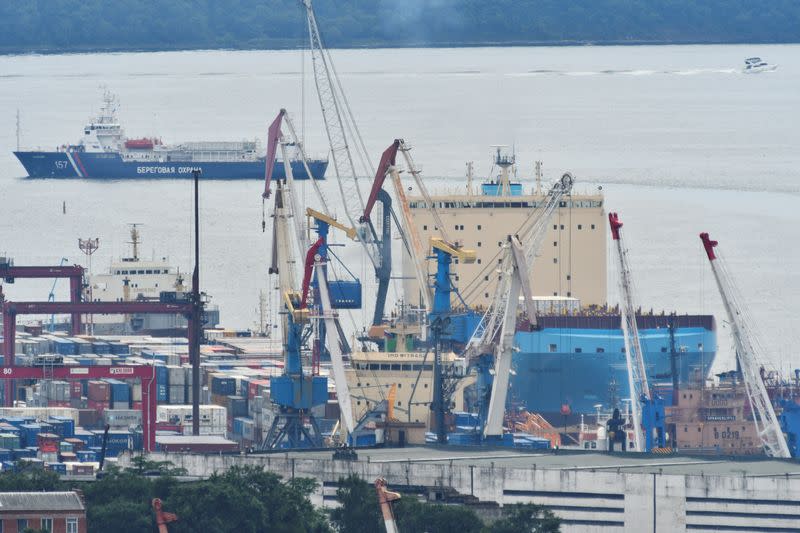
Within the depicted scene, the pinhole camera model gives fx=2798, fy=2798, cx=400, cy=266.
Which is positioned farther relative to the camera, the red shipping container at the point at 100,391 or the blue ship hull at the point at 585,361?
the blue ship hull at the point at 585,361

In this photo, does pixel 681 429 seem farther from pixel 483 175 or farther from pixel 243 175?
pixel 243 175

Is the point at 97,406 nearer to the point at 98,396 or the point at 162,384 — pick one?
the point at 98,396

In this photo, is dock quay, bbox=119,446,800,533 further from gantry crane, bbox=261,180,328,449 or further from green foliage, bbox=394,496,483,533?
gantry crane, bbox=261,180,328,449

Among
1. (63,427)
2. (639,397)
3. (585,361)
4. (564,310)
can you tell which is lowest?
(63,427)

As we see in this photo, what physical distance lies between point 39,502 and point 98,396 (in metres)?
26.3

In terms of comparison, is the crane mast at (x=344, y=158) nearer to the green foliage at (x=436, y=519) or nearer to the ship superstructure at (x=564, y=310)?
the ship superstructure at (x=564, y=310)

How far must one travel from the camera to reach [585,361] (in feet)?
230

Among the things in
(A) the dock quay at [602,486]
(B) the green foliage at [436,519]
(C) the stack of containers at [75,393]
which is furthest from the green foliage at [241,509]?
(C) the stack of containers at [75,393]

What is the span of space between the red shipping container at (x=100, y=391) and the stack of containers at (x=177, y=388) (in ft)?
12.5

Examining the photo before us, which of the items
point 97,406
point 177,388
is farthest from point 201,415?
point 177,388

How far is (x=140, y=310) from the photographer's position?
7081 centimetres

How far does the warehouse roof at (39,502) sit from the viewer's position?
39.1 meters

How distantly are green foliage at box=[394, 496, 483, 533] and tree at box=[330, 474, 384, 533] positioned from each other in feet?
1.56

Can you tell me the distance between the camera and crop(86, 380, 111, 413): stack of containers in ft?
214
